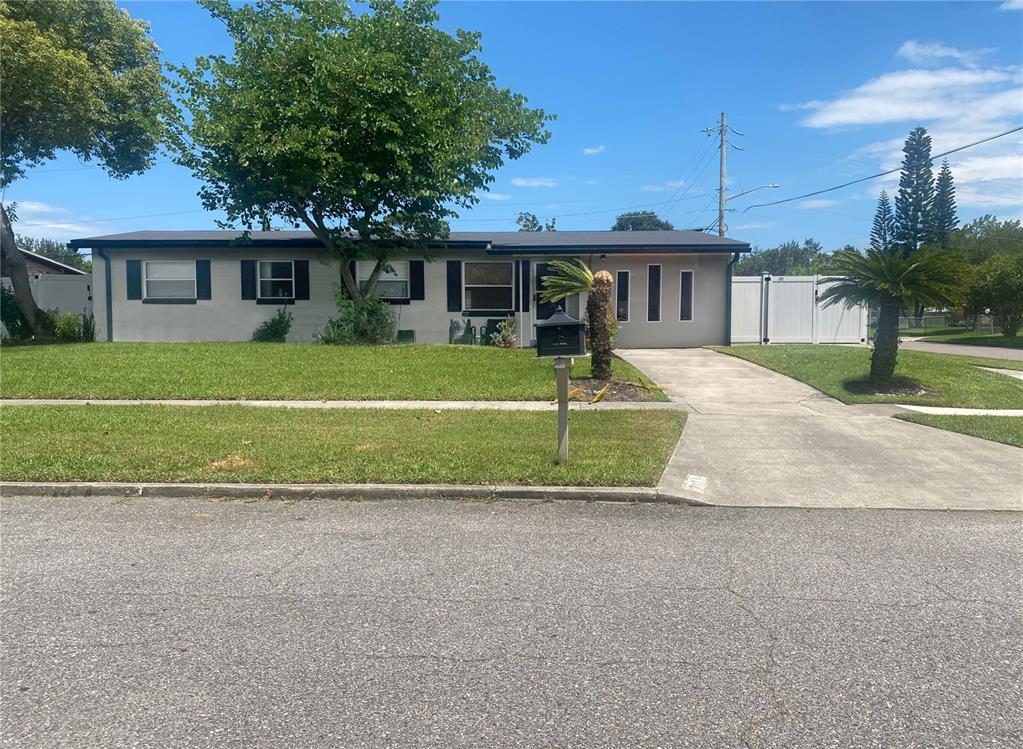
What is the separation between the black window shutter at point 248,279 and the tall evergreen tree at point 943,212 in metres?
54.7

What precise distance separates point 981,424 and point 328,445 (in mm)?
8440

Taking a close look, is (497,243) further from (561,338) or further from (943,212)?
(943,212)

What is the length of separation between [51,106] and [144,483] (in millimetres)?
13880

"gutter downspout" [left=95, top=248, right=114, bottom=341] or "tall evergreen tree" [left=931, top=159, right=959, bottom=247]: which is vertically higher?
"tall evergreen tree" [left=931, top=159, right=959, bottom=247]

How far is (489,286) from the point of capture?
65.8 ft

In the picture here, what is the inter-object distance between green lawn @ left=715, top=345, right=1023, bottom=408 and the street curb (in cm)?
660

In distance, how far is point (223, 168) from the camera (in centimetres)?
1725

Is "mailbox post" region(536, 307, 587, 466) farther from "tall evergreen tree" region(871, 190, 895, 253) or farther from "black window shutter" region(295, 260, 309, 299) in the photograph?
"tall evergreen tree" region(871, 190, 895, 253)

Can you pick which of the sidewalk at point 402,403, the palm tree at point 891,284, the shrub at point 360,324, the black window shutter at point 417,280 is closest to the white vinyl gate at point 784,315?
the palm tree at point 891,284

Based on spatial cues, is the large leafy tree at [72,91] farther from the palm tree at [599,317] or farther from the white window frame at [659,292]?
the white window frame at [659,292]

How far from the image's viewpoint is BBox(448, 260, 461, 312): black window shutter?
1991cm

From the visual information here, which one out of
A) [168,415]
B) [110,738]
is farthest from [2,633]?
[168,415]

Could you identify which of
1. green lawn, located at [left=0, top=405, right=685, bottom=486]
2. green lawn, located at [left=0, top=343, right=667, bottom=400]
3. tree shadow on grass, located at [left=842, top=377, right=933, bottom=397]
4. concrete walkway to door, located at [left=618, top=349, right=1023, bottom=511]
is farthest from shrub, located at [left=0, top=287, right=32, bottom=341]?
tree shadow on grass, located at [left=842, top=377, right=933, bottom=397]

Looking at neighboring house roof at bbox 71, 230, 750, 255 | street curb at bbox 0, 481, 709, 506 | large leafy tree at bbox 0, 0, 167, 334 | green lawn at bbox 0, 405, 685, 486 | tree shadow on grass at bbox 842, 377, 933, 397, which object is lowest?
street curb at bbox 0, 481, 709, 506
